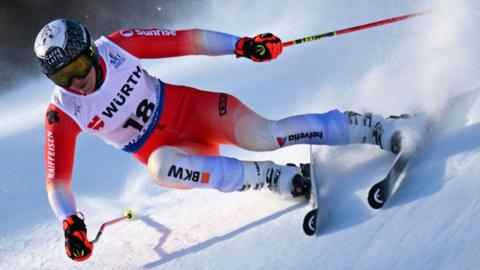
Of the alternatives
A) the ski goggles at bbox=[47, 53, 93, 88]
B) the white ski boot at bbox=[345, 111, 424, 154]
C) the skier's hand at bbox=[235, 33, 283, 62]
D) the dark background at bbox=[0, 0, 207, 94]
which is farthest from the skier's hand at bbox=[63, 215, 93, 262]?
the dark background at bbox=[0, 0, 207, 94]

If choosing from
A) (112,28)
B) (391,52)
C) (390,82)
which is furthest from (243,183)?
(112,28)

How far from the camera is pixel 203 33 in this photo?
3395mm

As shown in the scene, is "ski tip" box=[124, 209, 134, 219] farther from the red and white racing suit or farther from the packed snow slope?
the red and white racing suit

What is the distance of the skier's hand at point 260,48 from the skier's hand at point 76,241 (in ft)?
4.07

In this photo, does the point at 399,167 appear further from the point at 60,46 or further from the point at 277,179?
the point at 60,46

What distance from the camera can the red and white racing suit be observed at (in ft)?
10.1

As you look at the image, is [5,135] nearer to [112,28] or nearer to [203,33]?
[112,28]

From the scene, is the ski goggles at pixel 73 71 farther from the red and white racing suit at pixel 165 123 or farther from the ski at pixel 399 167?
the ski at pixel 399 167

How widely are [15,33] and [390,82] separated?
578cm

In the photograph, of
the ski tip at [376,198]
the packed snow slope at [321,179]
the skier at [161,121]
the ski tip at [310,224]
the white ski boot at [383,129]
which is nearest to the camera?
the packed snow slope at [321,179]

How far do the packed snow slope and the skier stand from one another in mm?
201

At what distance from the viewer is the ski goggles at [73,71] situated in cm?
292

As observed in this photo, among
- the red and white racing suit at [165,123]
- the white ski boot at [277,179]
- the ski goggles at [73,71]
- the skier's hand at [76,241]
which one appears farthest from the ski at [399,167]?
the ski goggles at [73,71]

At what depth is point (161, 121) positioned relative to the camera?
3.34m
